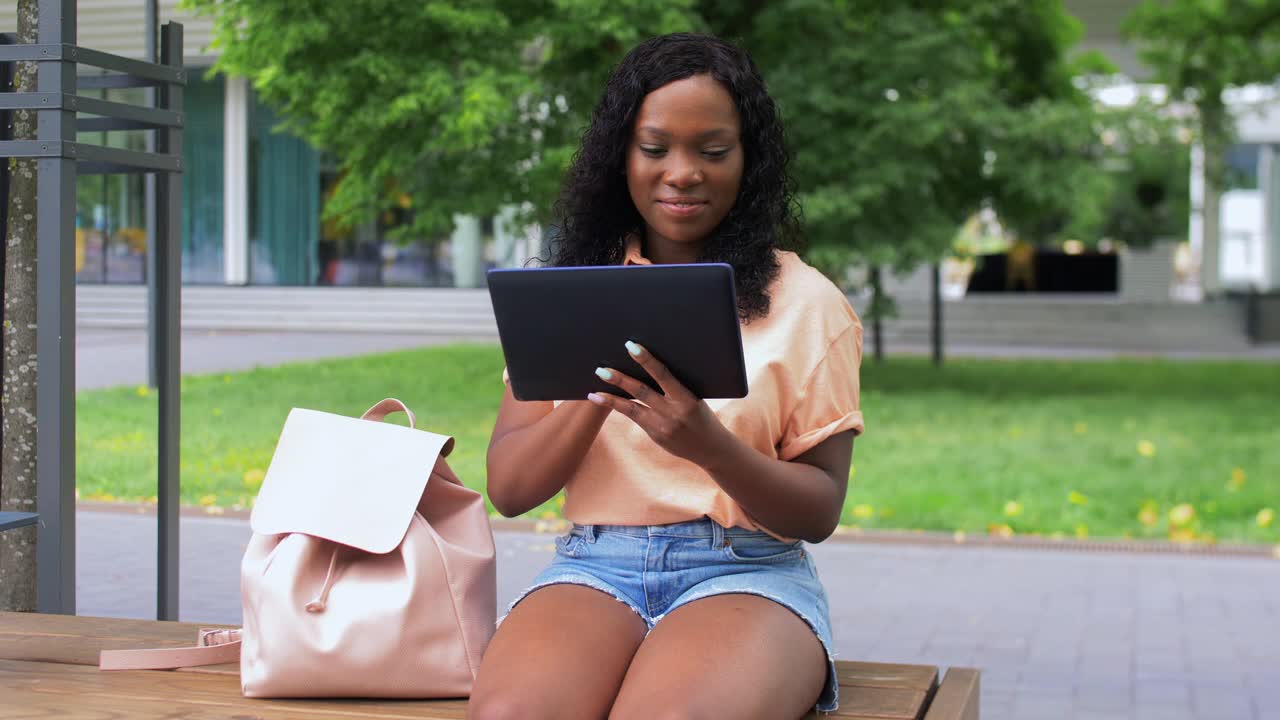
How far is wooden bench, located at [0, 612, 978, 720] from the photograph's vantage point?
252cm

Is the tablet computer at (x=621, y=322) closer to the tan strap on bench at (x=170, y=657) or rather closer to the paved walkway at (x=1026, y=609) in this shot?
the tan strap on bench at (x=170, y=657)

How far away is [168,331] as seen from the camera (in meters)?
3.96

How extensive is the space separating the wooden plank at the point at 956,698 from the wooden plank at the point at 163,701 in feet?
2.63

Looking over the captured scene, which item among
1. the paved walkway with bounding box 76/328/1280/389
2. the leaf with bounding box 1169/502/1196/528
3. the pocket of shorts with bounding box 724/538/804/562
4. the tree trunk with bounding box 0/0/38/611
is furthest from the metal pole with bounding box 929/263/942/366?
the pocket of shorts with bounding box 724/538/804/562

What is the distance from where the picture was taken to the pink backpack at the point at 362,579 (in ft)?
8.29

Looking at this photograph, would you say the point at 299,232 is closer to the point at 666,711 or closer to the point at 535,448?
the point at 535,448

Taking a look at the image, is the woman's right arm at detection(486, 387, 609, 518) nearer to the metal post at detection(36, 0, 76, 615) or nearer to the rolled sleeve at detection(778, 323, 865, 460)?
the rolled sleeve at detection(778, 323, 865, 460)

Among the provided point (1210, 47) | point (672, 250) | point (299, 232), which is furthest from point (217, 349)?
point (1210, 47)

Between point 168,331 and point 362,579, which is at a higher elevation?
point 168,331

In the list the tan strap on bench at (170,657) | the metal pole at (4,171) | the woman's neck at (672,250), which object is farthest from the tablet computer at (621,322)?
the metal pole at (4,171)

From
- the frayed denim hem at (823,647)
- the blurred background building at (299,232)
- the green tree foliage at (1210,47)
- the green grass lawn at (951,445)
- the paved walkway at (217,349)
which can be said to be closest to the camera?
the frayed denim hem at (823,647)

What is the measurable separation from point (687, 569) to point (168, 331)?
6.43 ft

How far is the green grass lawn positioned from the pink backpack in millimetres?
2045

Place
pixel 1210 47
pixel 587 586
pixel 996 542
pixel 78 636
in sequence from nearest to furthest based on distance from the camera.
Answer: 1. pixel 587 586
2. pixel 78 636
3. pixel 996 542
4. pixel 1210 47
